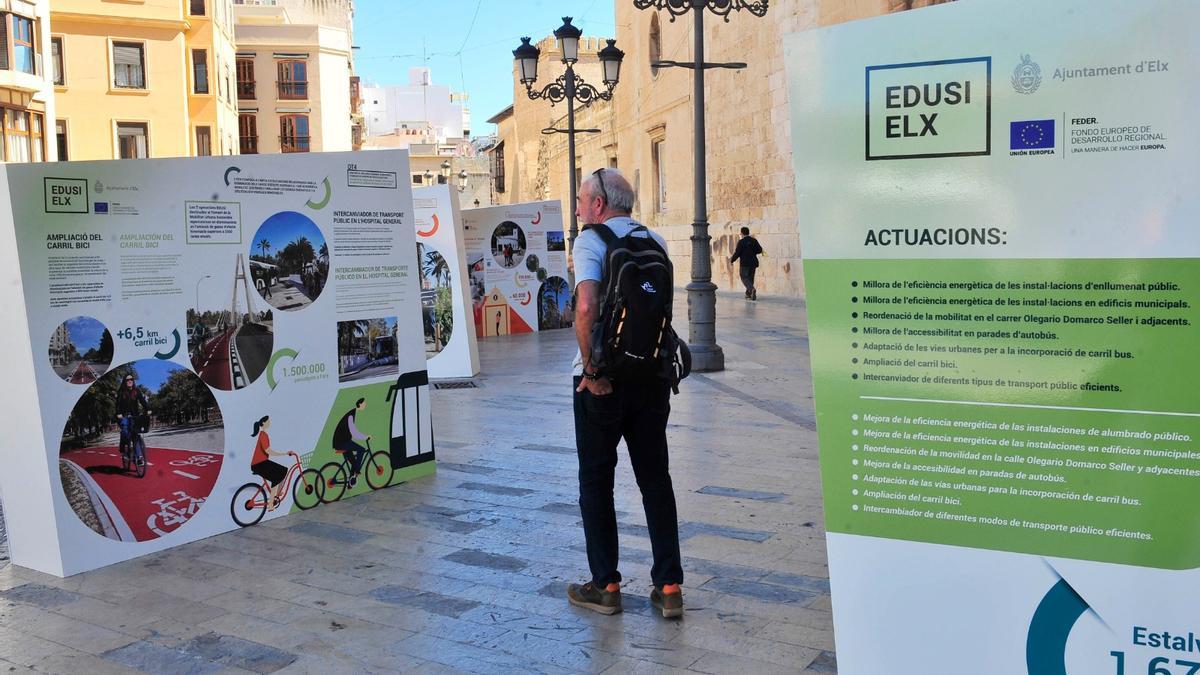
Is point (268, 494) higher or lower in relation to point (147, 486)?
lower

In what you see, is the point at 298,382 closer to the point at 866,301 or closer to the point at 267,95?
the point at 866,301

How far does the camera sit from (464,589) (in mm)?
4430

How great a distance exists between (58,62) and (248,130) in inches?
712

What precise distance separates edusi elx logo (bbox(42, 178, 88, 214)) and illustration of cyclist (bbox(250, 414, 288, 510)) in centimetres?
137

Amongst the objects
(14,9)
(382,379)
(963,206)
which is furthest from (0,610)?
(14,9)

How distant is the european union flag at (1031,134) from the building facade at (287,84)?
53.6 m

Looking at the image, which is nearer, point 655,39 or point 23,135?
point 23,135

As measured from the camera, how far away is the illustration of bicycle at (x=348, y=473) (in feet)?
19.2

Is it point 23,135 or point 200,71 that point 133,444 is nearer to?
point 23,135

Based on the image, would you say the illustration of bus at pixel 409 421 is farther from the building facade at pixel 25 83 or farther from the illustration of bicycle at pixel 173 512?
the building facade at pixel 25 83

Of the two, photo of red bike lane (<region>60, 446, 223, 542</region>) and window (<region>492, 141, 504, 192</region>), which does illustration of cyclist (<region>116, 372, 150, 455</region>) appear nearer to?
photo of red bike lane (<region>60, 446, 223, 542</region>)

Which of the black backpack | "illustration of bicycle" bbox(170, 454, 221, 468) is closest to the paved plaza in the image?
"illustration of bicycle" bbox(170, 454, 221, 468)

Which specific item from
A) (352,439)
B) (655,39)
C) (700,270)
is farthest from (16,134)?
(352,439)

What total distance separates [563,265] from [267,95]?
4263cm
